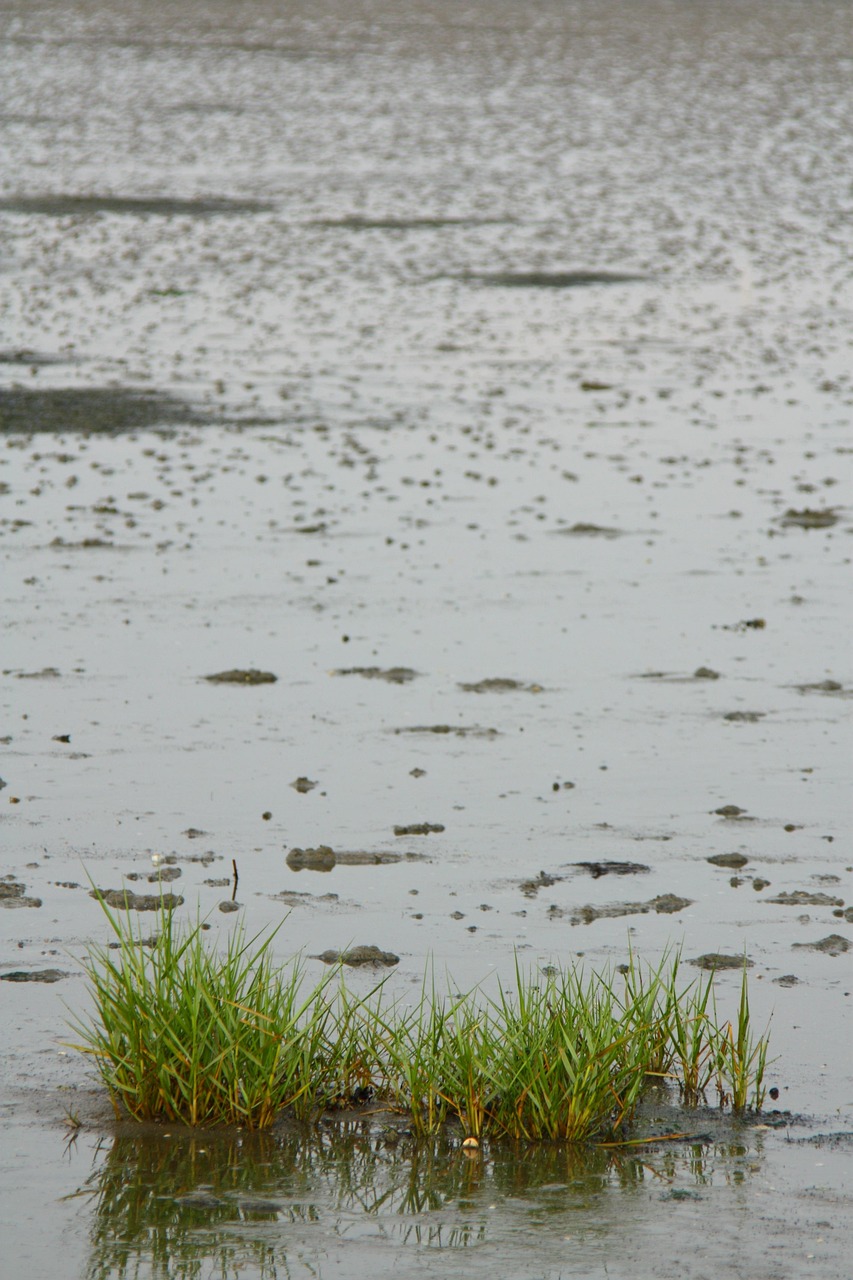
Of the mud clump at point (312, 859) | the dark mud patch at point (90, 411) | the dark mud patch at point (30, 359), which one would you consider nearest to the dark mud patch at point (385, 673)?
the mud clump at point (312, 859)

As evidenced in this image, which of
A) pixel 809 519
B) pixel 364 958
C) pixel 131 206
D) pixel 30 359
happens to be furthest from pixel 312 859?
pixel 131 206

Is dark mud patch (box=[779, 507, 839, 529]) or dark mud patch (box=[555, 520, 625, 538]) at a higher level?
dark mud patch (box=[779, 507, 839, 529])

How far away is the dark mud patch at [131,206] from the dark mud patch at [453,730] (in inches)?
1441

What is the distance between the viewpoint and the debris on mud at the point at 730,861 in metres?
11.1

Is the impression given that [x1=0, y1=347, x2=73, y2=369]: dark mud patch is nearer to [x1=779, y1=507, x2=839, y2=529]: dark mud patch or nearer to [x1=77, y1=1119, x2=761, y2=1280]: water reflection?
[x1=779, y1=507, x2=839, y2=529]: dark mud patch

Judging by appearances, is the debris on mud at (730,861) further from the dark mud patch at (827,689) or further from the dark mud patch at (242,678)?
the dark mud patch at (242,678)

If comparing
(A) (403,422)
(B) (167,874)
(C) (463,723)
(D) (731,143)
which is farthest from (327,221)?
(B) (167,874)

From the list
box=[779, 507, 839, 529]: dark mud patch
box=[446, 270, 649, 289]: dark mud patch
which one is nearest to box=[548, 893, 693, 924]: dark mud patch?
box=[779, 507, 839, 529]: dark mud patch

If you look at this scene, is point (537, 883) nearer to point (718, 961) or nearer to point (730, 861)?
point (730, 861)

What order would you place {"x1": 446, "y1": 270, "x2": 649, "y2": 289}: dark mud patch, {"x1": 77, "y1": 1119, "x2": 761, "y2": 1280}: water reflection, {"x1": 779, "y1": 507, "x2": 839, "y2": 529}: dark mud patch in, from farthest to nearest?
{"x1": 446, "y1": 270, "x2": 649, "y2": 289}: dark mud patch
{"x1": 779, "y1": 507, "x2": 839, "y2": 529}: dark mud patch
{"x1": 77, "y1": 1119, "x2": 761, "y2": 1280}: water reflection

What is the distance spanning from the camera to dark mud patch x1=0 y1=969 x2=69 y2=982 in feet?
30.0

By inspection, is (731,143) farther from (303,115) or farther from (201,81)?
(201,81)

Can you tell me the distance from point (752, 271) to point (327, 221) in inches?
469

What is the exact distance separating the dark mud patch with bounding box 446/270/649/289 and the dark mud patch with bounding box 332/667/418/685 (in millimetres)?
26307
